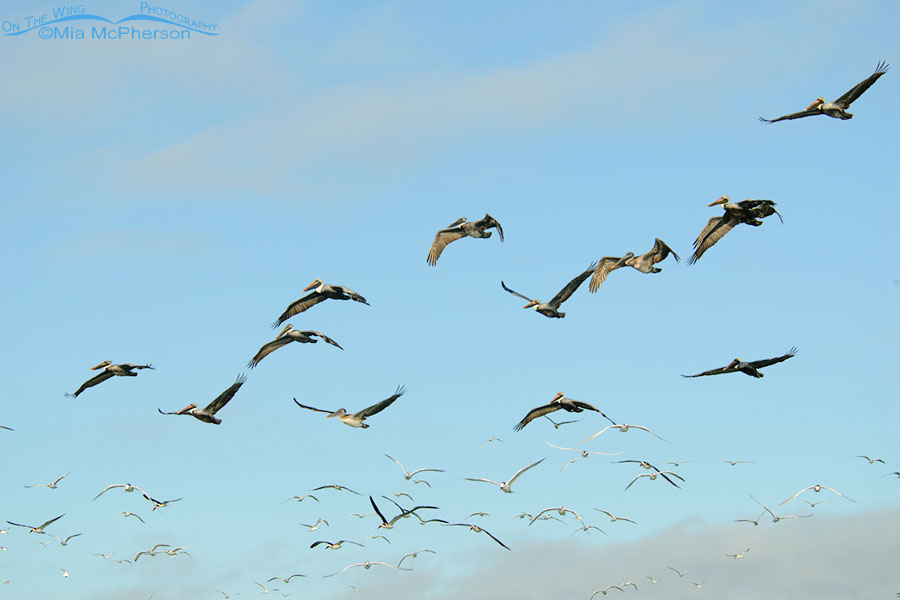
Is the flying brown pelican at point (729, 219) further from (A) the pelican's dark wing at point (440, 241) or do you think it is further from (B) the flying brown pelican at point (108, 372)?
(B) the flying brown pelican at point (108, 372)

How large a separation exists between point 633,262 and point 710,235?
4.51 meters

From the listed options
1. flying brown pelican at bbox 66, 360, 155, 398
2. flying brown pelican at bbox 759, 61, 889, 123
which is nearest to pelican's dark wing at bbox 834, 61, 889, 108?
flying brown pelican at bbox 759, 61, 889, 123

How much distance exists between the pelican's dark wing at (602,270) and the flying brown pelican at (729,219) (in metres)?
3.76

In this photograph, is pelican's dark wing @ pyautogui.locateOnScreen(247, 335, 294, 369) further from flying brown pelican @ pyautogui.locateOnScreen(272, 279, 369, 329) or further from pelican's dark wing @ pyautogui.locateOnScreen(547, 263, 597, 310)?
pelican's dark wing @ pyautogui.locateOnScreen(547, 263, 597, 310)

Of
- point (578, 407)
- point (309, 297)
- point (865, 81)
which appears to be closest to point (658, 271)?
point (578, 407)

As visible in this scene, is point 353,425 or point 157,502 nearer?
point 353,425

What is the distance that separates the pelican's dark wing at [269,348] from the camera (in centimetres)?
6131

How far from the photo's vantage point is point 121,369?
206ft

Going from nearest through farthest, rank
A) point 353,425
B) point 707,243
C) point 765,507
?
1. point 353,425
2. point 707,243
3. point 765,507

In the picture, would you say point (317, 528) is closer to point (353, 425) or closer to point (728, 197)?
point (353, 425)

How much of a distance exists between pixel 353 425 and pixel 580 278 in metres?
12.6

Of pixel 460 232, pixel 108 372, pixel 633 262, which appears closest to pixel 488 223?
pixel 460 232

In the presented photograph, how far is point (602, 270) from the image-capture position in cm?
6538

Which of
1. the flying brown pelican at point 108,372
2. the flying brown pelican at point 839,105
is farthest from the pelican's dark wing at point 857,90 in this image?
the flying brown pelican at point 108,372
